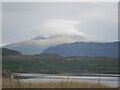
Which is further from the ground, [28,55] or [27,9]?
[27,9]

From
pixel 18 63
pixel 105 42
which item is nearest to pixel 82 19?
pixel 105 42

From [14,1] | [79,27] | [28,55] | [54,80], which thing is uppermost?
[14,1]

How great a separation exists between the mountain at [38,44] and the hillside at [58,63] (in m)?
0.14

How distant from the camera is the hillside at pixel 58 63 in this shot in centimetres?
802

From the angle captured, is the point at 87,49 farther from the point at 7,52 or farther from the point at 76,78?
the point at 7,52

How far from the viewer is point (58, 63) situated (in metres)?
8.05

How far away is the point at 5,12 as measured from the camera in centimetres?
800

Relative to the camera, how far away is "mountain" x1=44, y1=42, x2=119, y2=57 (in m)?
7.98

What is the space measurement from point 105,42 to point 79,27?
659mm

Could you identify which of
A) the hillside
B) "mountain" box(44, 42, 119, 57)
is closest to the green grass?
the hillside

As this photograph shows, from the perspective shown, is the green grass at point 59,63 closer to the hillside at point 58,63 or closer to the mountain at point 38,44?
the hillside at point 58,63

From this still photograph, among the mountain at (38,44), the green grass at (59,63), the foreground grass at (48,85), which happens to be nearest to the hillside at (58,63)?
the green grass at (59,63)

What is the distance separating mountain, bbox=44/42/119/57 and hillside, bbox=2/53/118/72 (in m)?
0.09

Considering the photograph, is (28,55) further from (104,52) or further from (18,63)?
(104,52)
